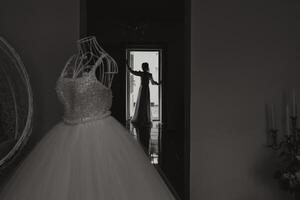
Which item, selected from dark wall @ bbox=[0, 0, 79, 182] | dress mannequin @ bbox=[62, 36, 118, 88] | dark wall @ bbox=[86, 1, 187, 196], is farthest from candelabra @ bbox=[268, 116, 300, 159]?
dark wall @ bbox=[0, 0, 79, 182]

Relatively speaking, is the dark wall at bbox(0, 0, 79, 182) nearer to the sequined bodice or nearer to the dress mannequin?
the dress mannequin

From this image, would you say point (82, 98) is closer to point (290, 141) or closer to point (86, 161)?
point (86, 161)

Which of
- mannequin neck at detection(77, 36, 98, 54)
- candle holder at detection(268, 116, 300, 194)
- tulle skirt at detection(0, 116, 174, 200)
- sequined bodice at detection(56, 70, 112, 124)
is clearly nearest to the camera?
tulle skirt at detection(0, 116, 174, 200)

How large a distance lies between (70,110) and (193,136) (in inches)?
33.4

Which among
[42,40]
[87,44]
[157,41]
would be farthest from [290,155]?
[42,40]

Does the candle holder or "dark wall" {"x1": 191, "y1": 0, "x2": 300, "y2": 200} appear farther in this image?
"dark wall" {"x1": 191, "y1": 0, "x2": 300, "y2": 200}

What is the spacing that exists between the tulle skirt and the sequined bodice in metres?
0.04

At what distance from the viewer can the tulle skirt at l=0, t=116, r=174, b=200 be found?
1234mm

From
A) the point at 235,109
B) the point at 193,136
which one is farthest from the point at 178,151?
the point at 235,109

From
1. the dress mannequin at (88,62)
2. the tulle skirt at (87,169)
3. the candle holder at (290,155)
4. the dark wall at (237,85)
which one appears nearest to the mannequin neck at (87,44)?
the dress mannequin at (88,62)

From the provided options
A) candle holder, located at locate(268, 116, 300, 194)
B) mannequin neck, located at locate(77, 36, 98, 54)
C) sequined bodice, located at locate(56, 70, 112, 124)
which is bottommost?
candle holder, located at locate(268, 116, 300, 194)

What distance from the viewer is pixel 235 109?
6.40 ft

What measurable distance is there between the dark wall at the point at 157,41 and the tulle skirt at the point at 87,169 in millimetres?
585

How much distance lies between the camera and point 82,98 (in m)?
1.40
